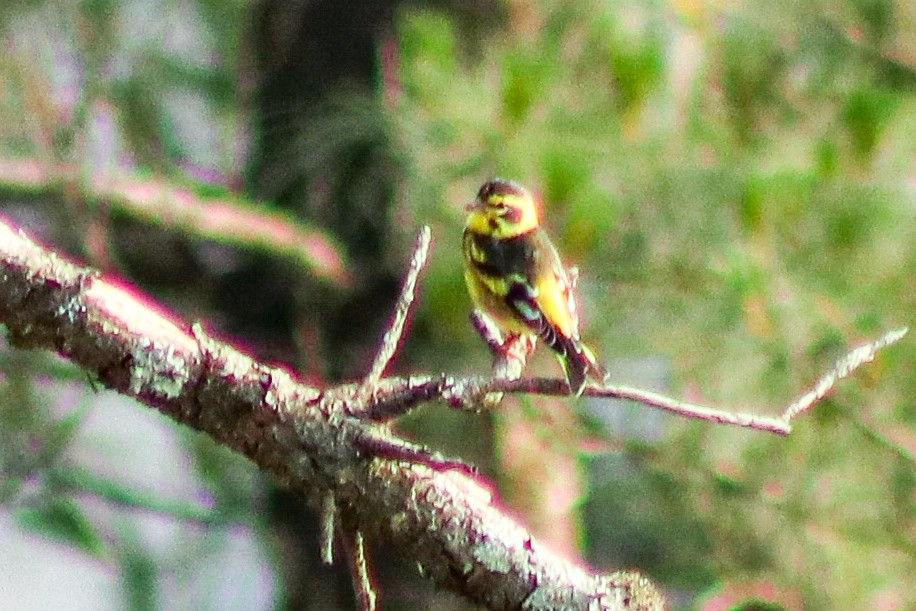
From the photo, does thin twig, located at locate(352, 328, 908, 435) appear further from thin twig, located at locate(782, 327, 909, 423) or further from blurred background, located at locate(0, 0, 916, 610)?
blurred background, located at locate(0, 0, 916, 610)

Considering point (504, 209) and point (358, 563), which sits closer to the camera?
point (358, 563)

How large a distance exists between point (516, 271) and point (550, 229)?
11.5 inches

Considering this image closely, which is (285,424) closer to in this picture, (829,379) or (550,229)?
(829,379)

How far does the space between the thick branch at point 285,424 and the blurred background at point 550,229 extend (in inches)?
29.7

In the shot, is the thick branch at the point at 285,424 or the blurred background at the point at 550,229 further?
the blurred background at the point at 550,229

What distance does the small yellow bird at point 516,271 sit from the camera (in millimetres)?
1123

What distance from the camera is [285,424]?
2.41 feet

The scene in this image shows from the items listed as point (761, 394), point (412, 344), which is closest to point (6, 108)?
point (412, 344)

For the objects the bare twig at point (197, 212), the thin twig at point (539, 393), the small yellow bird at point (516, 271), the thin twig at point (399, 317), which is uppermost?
the thin twig at point (539, 393)

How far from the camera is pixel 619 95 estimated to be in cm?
166

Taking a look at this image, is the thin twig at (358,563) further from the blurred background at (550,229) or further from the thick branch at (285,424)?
the blurred background at (550,229)

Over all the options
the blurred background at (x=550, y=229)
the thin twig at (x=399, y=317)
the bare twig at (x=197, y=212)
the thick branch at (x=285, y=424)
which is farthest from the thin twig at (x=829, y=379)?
the bare twig at (x=197, y=212)

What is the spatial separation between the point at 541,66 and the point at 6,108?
0.95 m

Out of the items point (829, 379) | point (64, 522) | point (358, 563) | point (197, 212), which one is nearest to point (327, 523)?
point (358, 563)
